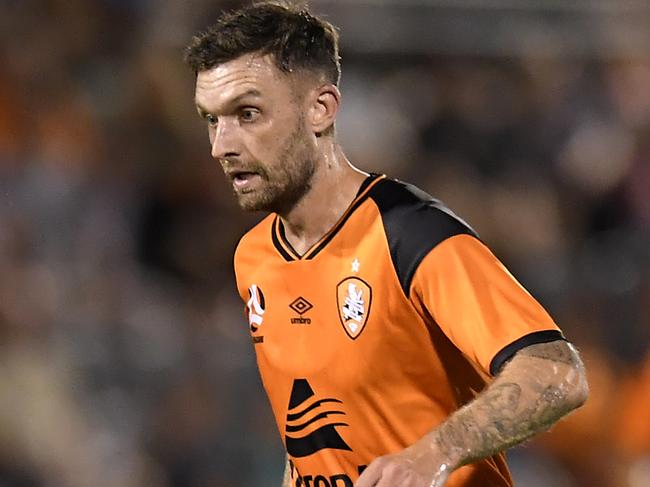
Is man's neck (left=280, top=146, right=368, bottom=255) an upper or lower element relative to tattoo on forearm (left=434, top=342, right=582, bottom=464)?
upper

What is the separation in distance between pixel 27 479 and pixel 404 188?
3.66 meters

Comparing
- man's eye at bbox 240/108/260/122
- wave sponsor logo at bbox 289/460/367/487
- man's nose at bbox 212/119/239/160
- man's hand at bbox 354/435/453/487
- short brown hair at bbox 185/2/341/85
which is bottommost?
wave sponsor logo at bbox 289/460/367/487

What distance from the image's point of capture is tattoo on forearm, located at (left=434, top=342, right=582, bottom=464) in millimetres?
2721

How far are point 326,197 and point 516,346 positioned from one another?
885 mm

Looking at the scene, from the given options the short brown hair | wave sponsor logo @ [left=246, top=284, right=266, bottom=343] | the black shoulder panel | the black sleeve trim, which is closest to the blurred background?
wave sponsor logo @ [left=246, top=284, right=266, bottom=343]

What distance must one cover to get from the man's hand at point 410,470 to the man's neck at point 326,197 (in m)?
1.03

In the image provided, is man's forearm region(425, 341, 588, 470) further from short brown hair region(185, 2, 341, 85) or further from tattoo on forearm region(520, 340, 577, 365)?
short brown hair region(185, 2, 341, 85)

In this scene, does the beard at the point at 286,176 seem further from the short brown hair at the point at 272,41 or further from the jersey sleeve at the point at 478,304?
the jersey sleeve at the point at 478,304

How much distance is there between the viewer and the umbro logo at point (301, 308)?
11.5ft

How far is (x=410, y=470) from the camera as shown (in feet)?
8.46

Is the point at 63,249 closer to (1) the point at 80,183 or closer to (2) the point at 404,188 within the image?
(1) the point at 80,183

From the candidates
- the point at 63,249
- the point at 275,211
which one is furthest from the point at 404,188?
the point at 63,249

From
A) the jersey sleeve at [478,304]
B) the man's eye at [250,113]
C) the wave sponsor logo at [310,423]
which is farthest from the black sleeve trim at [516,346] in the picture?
the man's eye at [250,113]

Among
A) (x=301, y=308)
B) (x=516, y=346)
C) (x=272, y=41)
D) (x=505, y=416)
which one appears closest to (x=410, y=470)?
(x=505, y=416)
